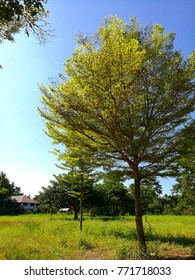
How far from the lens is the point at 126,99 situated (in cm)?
824

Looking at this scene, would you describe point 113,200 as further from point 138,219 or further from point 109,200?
point 138,219

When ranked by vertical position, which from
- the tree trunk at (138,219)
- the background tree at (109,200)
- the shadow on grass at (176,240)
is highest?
the background tree at (109,200)

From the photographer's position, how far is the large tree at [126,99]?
7836mm

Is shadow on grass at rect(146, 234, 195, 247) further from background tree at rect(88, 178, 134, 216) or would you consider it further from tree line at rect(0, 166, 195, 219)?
background tree at rect(88, 178, 134, 216)

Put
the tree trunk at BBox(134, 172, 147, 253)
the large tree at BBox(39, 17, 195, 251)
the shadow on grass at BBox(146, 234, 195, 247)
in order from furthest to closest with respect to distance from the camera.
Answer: the shadow on grass at BBox(146, 234, 195, 247) < the tree trunk at BBox(134, 172, 147, 253) < the large tree at BBox(39, 17, 195, 251)

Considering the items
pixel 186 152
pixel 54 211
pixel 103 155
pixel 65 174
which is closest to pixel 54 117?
pixel 103 155

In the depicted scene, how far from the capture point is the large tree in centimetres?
784

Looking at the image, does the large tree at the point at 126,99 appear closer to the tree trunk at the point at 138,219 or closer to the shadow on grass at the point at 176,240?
the tree trunk at the point at 138,219

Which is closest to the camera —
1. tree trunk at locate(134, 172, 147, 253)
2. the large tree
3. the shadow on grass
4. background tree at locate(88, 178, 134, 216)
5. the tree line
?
the large tree

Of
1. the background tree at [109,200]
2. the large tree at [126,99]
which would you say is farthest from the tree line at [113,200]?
the large tree at [126,99]

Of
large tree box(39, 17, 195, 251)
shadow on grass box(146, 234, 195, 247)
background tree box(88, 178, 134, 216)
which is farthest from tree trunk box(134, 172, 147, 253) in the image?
background tree box(88, 178, 134, 216)

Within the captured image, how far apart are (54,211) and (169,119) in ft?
119

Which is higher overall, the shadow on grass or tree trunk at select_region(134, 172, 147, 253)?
tree trunk at select_region(134, 172, 147, 253)

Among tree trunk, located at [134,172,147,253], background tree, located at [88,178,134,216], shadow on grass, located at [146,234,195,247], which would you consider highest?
background tree, located at [88,178,134,216]
